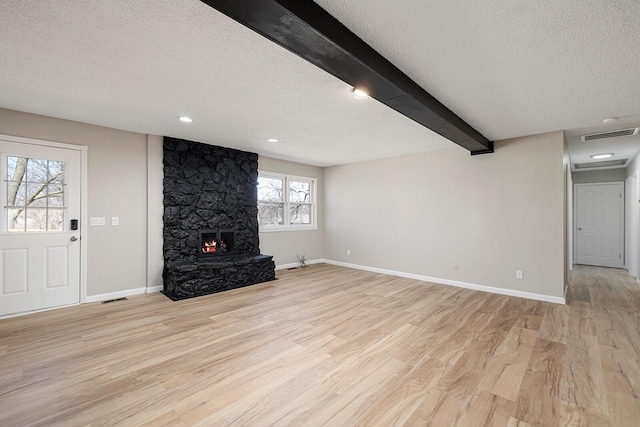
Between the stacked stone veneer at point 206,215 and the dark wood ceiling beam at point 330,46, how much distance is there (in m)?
3.50

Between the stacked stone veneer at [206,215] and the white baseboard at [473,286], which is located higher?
the stacked stone veneer at [206,215]

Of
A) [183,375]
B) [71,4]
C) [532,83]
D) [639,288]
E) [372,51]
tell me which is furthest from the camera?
[639,288]

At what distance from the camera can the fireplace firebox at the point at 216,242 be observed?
190 inches

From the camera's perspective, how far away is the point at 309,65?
2229 millimetres

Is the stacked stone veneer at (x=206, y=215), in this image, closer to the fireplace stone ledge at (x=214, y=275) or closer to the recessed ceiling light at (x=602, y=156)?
the fireplace stone ledge at (x=214, y=275)

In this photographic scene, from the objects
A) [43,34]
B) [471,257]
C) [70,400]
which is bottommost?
[70,400]

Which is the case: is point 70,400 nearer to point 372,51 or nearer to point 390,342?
point 390,342

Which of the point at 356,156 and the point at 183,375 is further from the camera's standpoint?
the point at 356,156

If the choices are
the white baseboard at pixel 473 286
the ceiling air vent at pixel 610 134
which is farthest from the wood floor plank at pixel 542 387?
the ceiling air vent at pixel 610 134

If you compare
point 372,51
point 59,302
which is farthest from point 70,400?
point 372,51

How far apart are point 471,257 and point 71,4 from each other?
5.43m

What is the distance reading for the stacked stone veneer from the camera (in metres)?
4.27

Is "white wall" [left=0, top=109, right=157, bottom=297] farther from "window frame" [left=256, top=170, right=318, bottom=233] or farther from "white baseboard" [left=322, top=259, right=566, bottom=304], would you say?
"white baseboard" [left=322, top=259, right=566, bottom=304]

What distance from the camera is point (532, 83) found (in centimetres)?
246
